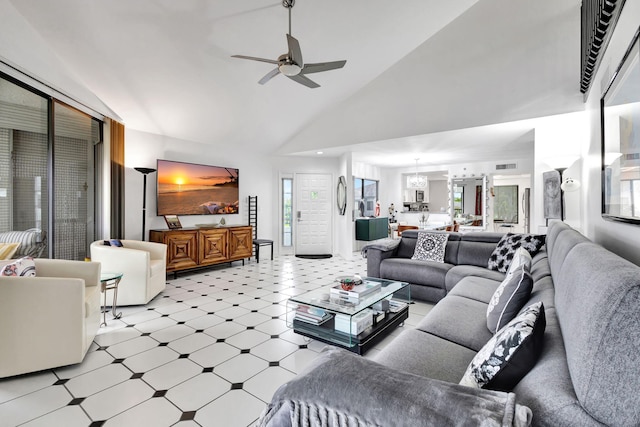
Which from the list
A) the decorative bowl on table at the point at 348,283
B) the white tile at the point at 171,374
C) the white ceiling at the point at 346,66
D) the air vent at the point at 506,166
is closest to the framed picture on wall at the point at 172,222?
the white ceiling at the point at 346,66

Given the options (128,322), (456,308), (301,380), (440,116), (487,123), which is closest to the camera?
(301,380)

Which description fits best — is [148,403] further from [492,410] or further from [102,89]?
[102,89]

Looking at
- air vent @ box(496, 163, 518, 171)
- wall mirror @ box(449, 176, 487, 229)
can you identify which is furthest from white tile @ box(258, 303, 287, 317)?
air vent @ box(496, 163, 518, 171)

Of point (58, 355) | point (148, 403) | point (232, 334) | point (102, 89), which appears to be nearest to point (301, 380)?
point (148, 403)

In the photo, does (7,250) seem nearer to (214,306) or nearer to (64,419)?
(64,419)

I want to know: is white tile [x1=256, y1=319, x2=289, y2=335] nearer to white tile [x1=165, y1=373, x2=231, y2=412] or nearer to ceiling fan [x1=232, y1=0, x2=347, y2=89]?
white tile [x1=165, y1=373, x2=231, y2=412]

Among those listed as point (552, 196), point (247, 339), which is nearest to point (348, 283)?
point (247, 339)

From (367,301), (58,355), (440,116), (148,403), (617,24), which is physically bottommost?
(148,403)

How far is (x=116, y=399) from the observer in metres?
2.01

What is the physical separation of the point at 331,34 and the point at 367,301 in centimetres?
331

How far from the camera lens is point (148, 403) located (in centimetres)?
198

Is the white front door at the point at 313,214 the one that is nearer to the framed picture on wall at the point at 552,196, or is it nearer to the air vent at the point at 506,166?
the air vent at the point at 506,166

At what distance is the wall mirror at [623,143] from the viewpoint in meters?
1.45

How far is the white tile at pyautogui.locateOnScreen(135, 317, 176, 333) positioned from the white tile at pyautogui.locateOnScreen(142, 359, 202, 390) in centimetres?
79
